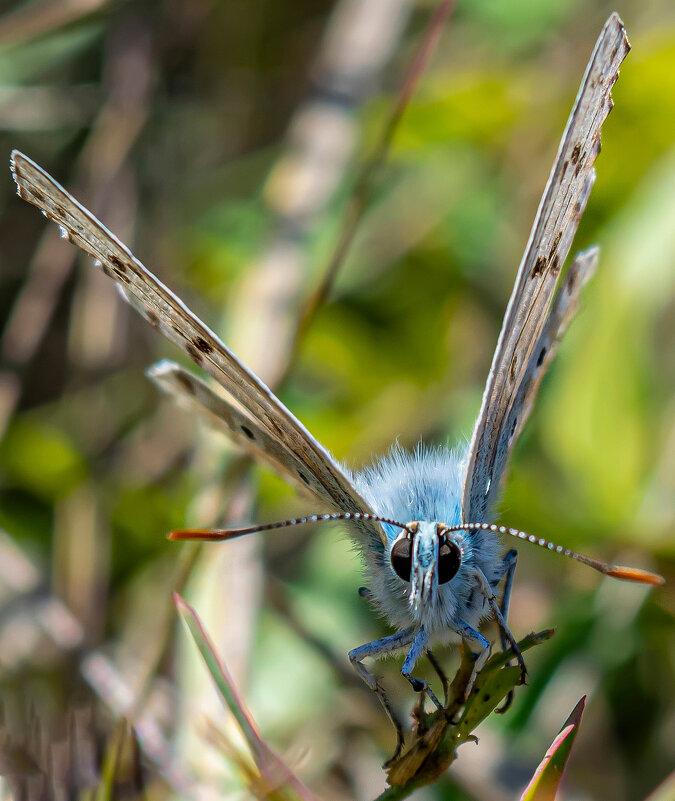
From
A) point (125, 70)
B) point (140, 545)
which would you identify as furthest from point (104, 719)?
point (125, 70)

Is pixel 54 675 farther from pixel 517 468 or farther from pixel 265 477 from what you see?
pixel 517 468

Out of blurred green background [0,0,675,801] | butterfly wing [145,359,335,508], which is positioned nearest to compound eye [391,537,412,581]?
butterfly wing [145,359,335,508]

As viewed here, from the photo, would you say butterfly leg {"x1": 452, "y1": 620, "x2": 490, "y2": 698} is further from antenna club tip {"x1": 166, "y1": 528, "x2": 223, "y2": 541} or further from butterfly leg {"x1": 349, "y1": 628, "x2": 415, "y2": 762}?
antenna club tip {"x1": 166, "y1": 528, "x2": 223, "y2": 541}

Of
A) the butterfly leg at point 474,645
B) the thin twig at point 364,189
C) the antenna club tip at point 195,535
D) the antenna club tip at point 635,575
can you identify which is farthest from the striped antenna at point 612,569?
the thin twig at point 364,189

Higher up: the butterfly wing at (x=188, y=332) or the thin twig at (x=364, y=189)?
the thin twig at (x=364, y=189)

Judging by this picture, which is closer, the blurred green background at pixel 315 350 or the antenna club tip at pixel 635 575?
the antenna club tip at pixel 635 575

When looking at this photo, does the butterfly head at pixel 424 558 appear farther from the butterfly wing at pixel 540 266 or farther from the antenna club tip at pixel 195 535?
the antenna club tip at pixel 195 535

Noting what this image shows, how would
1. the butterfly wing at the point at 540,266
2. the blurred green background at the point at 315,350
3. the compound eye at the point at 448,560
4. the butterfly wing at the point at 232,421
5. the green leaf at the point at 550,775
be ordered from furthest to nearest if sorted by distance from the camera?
the blurred green background at the point at 315,350, the butterfly wing at the point at 232,421, the compound eye at the point at 448,560, the butterfly wing at the point at 540,266, the green leaf at the point at 550,775
